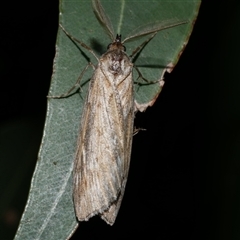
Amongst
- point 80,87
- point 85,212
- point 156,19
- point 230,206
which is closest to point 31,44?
point 80,87

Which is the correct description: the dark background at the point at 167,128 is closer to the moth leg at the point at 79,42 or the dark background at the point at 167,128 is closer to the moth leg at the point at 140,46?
the moth leg at the point at 140,46

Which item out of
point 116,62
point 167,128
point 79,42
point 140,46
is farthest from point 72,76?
point 167,128

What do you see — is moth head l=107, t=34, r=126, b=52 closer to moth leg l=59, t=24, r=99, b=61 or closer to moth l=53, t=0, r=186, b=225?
moth l=53, t=0, r=186, b=225

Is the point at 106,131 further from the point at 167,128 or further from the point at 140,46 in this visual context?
the point at 167,128

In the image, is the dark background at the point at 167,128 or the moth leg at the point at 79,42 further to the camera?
the dark background at the point at 167,128

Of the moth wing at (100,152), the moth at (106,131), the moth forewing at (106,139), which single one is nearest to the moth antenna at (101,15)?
the moth at (106,131)
